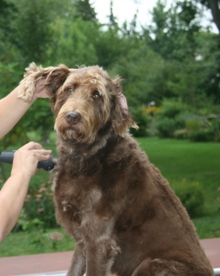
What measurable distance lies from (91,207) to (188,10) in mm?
10823

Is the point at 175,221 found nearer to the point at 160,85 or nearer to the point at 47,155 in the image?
the point at 47,155

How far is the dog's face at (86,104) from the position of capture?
226cm

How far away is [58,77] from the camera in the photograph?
7.95 feet

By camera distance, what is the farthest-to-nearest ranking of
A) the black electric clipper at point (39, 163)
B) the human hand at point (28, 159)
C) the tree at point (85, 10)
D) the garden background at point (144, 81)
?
the tree at point (85, 10) → the garden background at point (144, 81) → the black electric clipper at point (39, 163) → the human hand at point (28, 159)

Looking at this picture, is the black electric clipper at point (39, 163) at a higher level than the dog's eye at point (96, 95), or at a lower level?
lower

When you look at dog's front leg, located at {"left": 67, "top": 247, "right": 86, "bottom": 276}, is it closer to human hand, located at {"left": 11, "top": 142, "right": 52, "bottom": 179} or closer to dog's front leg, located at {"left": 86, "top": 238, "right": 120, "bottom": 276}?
dog's front leg, located at {"left": 86, "top": 238, "right": 120, "bottom": 276}

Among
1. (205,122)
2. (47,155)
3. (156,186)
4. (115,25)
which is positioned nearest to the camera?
(47,155)

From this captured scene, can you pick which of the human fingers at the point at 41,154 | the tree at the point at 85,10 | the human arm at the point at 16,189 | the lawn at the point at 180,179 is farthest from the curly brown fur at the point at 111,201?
the tree at the point at 85,10

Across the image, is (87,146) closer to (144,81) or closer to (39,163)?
(39,163)

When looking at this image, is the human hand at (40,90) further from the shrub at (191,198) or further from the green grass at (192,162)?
the green grass at (192,162)

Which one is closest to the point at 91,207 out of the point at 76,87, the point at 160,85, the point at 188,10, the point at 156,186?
the point at 156,186

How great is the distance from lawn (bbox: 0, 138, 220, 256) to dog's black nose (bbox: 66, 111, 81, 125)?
1.20 meters

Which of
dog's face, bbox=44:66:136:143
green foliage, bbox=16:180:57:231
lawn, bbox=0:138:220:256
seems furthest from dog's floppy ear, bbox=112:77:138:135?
green foliage, bbox=16:180:57:231

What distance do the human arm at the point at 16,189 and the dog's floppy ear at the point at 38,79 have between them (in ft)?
1.19
